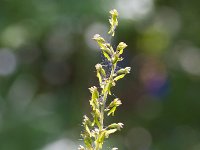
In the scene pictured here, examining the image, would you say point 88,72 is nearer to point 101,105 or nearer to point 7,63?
point 7,63

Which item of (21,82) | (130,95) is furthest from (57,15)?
(130,95)

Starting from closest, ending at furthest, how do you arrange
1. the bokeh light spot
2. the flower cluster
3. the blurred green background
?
the flower cluster
the blurred green background
the bokeh light spot

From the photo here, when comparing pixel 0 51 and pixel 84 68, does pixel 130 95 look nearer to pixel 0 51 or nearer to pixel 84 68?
pixel 84 68

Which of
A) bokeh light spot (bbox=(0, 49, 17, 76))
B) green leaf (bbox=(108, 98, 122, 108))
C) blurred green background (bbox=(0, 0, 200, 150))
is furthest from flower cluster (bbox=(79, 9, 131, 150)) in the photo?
bokeh light spot (bbox=(0, 49, 17, 76))

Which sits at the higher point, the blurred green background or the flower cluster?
the blurred green background

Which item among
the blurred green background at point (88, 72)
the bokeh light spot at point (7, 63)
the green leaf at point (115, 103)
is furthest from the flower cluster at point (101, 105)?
the bokeh light spot at point (7, 63)

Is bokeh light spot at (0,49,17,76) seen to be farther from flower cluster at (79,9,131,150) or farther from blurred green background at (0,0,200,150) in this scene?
flower cluster at (79,9,131,150)

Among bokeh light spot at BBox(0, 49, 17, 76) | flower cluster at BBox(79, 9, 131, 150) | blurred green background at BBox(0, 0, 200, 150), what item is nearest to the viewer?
flower cluster at BBox(79, 9, 131, 150)

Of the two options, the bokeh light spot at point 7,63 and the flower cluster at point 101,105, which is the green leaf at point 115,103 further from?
the bokeh light spot at point 7,63
